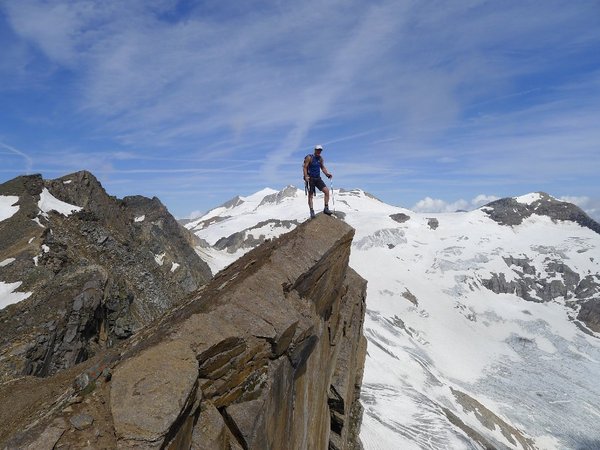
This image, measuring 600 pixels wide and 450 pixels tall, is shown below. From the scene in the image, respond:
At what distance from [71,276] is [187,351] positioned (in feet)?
81.9

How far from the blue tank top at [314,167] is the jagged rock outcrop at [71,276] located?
361 inches

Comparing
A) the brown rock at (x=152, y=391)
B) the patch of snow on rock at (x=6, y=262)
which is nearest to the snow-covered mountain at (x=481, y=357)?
the patch of snow on rock at (x=6, y=262)

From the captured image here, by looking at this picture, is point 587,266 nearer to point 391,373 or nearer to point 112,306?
point 391,373

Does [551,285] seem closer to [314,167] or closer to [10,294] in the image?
[314,167]

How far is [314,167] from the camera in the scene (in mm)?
20344

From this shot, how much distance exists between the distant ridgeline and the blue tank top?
102 inches

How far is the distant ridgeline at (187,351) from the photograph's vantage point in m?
8.20

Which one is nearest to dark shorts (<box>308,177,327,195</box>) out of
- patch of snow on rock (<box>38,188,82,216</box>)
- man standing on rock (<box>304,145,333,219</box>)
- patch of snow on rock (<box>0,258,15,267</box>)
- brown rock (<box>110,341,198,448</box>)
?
man standing on rock (<box>304,145,333,219</box>)

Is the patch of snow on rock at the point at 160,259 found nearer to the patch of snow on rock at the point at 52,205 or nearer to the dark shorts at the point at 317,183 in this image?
the patch of snow on rock at the point at 52,205

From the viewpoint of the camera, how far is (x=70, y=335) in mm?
25719

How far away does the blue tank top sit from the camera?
2020 centimetres

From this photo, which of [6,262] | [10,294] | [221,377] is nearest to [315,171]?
[221,377]

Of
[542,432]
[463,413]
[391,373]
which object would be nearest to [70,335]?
[391,373]

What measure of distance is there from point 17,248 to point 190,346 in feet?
100
